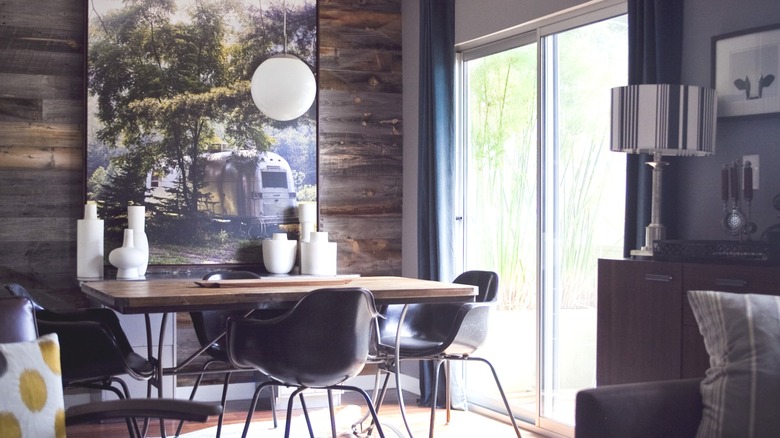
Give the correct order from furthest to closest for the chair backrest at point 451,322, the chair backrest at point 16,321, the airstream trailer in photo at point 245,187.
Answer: the airstream trailer in photo at point 245,187 < the chair backrest at point 451,322 < the chair backrest at point 16,321

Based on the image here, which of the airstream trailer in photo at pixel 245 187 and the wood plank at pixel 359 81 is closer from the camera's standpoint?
the airstream trailer in photo at pixel 245 187

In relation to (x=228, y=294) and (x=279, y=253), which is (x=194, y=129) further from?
(x=228, y=294)

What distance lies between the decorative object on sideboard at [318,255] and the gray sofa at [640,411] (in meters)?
3.20

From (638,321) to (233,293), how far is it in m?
1.56

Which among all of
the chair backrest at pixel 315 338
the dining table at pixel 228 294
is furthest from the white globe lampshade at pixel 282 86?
the chair backrest at pixel 315 338

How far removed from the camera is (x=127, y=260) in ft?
16.3

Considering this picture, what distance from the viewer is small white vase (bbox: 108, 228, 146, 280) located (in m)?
4.97

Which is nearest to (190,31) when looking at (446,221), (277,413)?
(446,221)

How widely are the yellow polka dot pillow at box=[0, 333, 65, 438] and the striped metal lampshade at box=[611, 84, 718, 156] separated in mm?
2259

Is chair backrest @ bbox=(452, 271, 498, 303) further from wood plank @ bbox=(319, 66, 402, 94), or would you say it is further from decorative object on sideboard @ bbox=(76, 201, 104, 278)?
decorative object on sideboard @ bbox=(76, 201, 104, 278)

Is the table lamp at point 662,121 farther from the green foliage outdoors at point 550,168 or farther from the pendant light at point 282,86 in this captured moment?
the pendant light at point 282,86

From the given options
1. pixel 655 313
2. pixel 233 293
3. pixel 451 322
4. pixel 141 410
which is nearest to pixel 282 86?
pixel 233 293

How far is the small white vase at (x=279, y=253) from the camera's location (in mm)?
5473

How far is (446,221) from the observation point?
18.0 ft
